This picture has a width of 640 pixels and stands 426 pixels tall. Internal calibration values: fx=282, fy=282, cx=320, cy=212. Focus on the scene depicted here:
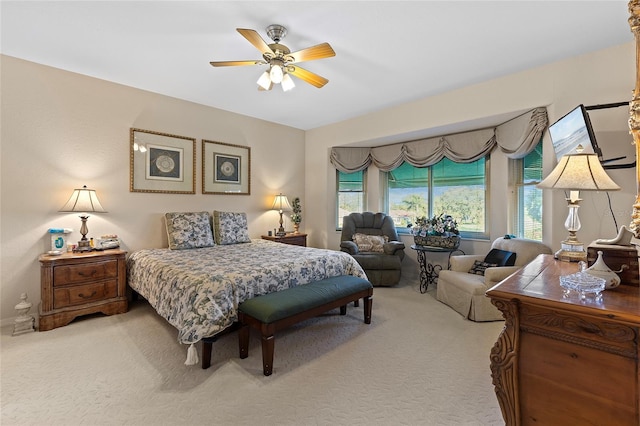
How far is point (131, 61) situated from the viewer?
9.84ft

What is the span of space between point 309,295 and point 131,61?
10.1 ft

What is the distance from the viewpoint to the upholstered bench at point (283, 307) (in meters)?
2.12

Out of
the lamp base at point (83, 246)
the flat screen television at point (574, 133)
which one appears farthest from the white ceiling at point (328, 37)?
the lamp base at point (83, 246)

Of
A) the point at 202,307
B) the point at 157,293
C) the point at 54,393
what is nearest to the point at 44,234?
the point at 157,293

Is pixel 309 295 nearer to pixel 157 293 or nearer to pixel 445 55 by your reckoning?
pixel 157 293

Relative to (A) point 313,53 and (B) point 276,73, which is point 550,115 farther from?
(B) point 276,73

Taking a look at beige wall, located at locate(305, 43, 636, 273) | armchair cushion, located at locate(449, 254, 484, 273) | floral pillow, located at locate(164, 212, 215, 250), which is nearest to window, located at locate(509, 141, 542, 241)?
beige wall, located at locate(305, 43, 636, 273)

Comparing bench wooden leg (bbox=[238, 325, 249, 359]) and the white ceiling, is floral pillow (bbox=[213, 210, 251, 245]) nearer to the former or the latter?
the white ceiling

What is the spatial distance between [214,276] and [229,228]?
1.96m

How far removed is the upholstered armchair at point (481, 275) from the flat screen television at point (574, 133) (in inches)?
44.2

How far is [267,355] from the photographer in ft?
6.90

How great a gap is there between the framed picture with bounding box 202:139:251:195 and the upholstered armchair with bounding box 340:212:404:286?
1929 mm

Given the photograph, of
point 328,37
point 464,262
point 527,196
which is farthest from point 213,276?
point 527,196

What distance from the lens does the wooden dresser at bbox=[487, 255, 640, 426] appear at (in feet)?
3.33
